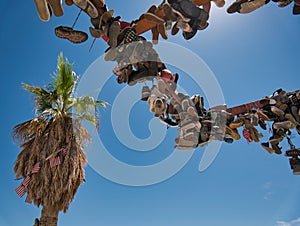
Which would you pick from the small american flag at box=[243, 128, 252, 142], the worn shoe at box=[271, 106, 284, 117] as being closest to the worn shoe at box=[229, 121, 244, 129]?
the small american flag at box=[243, 128, 252, 142]

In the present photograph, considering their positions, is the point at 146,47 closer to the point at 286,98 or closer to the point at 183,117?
the point at 183,117

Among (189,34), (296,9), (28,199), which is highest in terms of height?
(28,199)

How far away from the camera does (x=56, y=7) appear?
4.59 feet

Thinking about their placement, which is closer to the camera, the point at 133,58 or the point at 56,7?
the point at 56,7

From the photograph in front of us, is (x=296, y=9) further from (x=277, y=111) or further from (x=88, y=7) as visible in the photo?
(x=88, y=7)

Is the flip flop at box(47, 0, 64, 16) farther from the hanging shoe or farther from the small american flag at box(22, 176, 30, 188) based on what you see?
the small american flag at box(22, 176, 30, 188)

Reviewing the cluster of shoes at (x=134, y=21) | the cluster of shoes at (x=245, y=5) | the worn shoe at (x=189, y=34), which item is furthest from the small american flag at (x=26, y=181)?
the cluster of shoes at (x=245, y=5)

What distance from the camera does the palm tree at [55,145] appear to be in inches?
235

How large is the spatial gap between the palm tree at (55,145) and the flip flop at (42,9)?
17.1 ft

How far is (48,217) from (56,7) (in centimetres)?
541

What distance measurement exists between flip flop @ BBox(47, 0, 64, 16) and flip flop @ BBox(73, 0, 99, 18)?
0.25 feet

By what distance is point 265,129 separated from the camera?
283 centimetres

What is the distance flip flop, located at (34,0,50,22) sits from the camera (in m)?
1.36

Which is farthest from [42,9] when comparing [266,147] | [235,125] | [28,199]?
[28,199]
